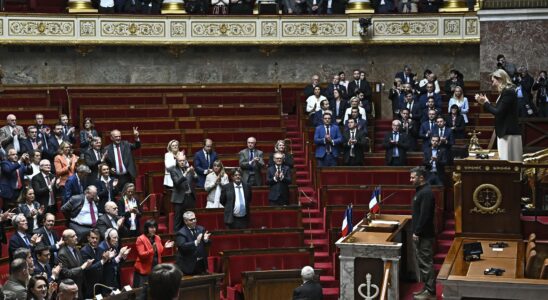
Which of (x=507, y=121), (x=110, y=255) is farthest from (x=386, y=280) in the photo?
(x=110, y=255)

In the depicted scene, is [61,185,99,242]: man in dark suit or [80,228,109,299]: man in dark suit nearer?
[80,228,109,299]: man in dark suit

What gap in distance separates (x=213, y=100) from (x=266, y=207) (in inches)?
176

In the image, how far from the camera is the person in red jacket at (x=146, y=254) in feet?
29.6

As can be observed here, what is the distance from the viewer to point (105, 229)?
30.9 ft

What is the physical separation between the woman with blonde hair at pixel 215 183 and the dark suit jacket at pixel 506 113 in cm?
334

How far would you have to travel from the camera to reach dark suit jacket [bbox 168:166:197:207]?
36.2ft

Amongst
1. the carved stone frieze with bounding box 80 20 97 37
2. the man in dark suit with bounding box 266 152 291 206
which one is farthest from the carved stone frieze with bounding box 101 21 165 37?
the man in dark suit with bounding box 266 152 291 206

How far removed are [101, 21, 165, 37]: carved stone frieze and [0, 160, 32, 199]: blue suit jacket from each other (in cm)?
664

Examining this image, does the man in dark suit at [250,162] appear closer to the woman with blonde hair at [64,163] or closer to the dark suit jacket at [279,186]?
the dark suit jacket at [279,186]

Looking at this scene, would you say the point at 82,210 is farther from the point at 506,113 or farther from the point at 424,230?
the point at 506,113

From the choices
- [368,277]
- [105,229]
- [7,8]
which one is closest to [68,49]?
[7,8]

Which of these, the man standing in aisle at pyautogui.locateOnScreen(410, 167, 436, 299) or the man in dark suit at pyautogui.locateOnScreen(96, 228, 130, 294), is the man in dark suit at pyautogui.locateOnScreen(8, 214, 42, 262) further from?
the man standing in aisle at pyautogui.locateOnScreen(410, 167, 436, 299)

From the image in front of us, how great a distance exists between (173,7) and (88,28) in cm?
143

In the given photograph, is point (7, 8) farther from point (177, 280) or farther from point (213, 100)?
point (177, 280)
